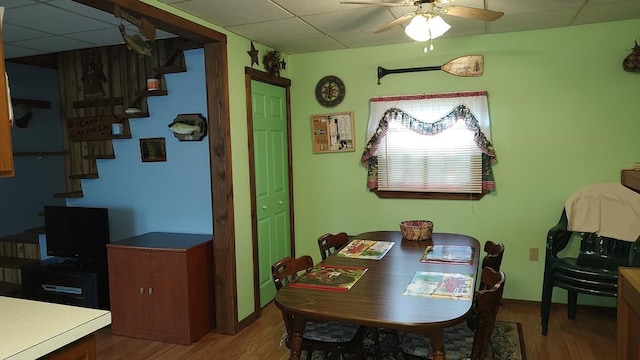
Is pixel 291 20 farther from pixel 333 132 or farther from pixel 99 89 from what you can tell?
pixel 99 89

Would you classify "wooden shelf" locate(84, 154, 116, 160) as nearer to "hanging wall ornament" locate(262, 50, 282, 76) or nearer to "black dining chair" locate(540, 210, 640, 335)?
"hanging wall ornament" locate(262, 50, 282, 76)

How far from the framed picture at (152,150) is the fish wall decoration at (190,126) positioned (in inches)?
9.5

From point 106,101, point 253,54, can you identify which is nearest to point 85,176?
point 106,101

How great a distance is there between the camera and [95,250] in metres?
3.79

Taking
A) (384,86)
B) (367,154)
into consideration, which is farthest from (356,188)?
(384,86)

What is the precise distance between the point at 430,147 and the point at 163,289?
2.45m

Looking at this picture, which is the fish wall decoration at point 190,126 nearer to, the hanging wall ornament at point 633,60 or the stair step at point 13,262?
the stair step at point 13,262

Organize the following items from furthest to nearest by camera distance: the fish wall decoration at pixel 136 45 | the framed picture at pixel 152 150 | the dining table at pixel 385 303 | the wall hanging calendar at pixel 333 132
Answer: the wall hanging calendar at pixel 333 132 → the framed picture at pixel 152 150 → the fish wall decoration at pixel 136 45 → the dining table at pixel 385 303

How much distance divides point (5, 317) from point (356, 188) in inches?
122

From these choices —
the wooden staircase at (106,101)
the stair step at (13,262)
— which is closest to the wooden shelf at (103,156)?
the wooden staircase at (106,101)

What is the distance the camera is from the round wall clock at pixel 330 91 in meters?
4.25

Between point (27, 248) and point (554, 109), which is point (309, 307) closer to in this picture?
point (554, 109)

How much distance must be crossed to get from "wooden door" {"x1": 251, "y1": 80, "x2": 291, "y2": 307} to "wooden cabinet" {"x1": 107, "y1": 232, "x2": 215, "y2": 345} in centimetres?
59

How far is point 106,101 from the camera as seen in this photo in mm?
4105
